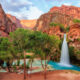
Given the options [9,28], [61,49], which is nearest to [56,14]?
[9,28]

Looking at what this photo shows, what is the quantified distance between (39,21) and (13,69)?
77.2 metres

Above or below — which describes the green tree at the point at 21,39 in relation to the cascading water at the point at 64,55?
above

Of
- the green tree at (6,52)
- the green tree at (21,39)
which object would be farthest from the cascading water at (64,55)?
the green tree at (21,39)

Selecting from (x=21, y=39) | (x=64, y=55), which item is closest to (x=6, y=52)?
(x=21, y=39)

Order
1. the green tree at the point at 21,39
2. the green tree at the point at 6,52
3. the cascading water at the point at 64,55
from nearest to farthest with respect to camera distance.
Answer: the green tree at the point at 21,39 → the green tree at the point at 6,52 → the cascading water at the point at 64,55

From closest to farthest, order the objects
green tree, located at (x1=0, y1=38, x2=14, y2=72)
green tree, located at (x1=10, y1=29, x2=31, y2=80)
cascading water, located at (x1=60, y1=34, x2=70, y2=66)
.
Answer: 1. green tree, located at (x1=10, y1=29, x2=31, y2=80)
2. green tree, located at (x1=0, y1=38, x2=14, y2=72)
3. cascading water, located at (x1=60, y1=34, x2=70, y2=66)

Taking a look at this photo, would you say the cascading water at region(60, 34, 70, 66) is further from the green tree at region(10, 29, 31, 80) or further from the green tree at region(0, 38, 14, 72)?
the green tree at region(10, 29, 31, 80)

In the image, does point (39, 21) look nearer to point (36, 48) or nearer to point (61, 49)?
point (61, 49)

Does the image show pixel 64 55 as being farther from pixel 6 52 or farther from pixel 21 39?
pixel 21 39

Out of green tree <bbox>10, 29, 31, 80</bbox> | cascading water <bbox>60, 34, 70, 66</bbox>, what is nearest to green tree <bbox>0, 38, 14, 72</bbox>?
green tree <bbox>10, 29, 31, 80</bbox>

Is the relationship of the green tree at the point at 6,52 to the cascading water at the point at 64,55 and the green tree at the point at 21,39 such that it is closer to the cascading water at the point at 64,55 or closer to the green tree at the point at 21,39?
the green tree at the point at 21,39

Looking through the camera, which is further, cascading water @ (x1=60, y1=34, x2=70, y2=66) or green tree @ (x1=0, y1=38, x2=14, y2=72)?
cascading water @ (x1=60, y1=34, x2=70, y2=66)

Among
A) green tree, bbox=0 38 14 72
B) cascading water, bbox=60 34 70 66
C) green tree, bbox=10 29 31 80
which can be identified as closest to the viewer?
green tree, bbox=10 29 31 80

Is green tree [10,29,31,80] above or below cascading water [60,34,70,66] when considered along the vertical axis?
above
